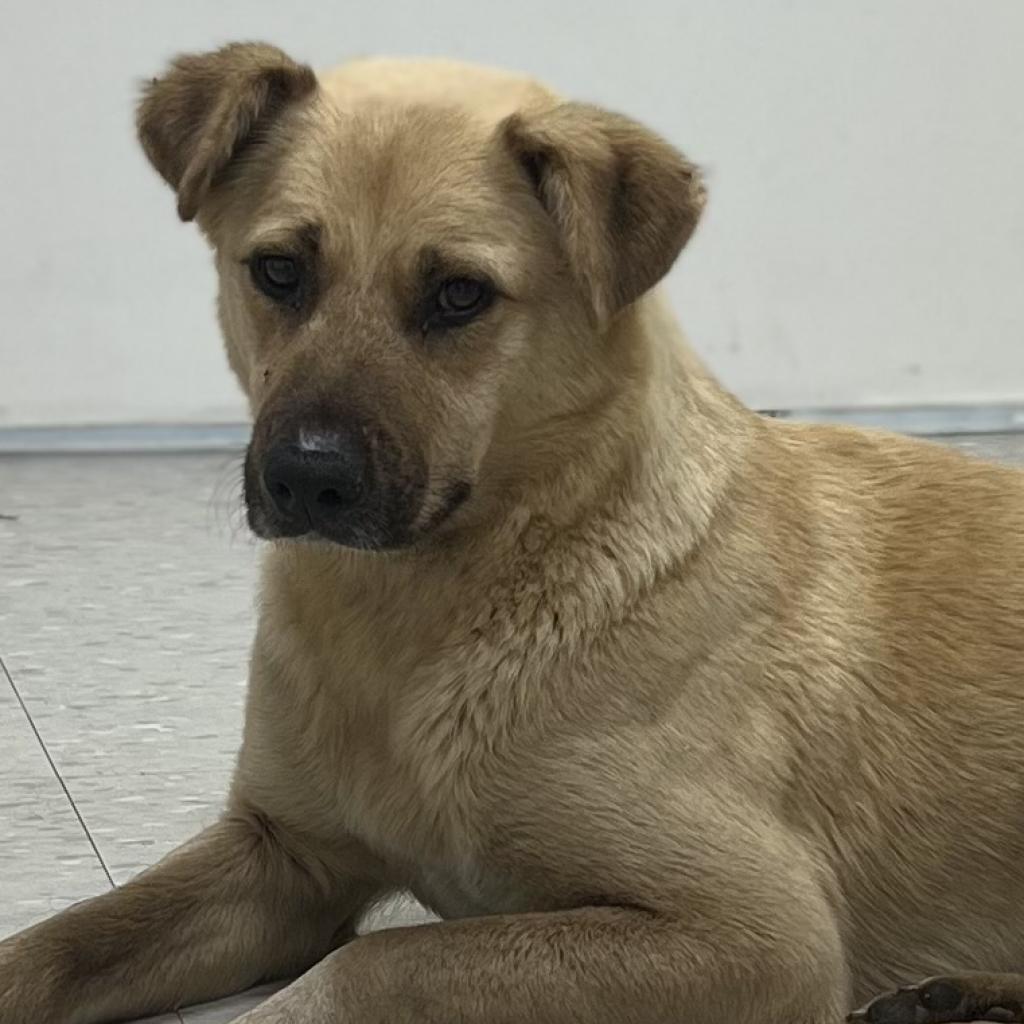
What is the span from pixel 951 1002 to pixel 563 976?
0.53 metres

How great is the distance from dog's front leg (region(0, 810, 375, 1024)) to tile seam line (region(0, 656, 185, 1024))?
0.28ft

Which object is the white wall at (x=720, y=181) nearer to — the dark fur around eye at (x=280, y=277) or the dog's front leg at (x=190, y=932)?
the dog's front leg at (x=190, y=932)

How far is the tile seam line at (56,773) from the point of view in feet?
10.6

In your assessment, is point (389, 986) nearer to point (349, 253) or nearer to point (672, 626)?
point (672, 626)

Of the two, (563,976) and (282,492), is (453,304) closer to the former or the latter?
(282,492)

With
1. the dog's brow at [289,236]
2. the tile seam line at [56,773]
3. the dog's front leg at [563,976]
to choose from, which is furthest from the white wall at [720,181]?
the dog's front leg at [563,976]

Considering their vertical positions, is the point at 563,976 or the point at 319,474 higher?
the point at 319,474

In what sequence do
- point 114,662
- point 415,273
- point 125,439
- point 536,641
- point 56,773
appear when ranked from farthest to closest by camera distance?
1. point 125,439
2. point 114,662
3. point 56,773
4. point 536,641
5. point 415,273

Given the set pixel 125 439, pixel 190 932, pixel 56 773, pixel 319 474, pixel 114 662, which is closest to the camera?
pixel 319 474

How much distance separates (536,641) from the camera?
2709mm

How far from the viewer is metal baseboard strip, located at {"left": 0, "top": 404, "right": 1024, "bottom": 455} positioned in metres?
6.25

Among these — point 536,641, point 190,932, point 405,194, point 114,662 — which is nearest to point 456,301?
point 405,194

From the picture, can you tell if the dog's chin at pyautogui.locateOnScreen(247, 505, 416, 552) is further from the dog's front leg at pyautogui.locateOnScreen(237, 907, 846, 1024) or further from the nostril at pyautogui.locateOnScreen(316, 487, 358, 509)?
the dog's front leg at pyautogui.locateOnScreen(237, 907, 846, 1024)

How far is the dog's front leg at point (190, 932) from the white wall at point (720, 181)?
3.42 meters
